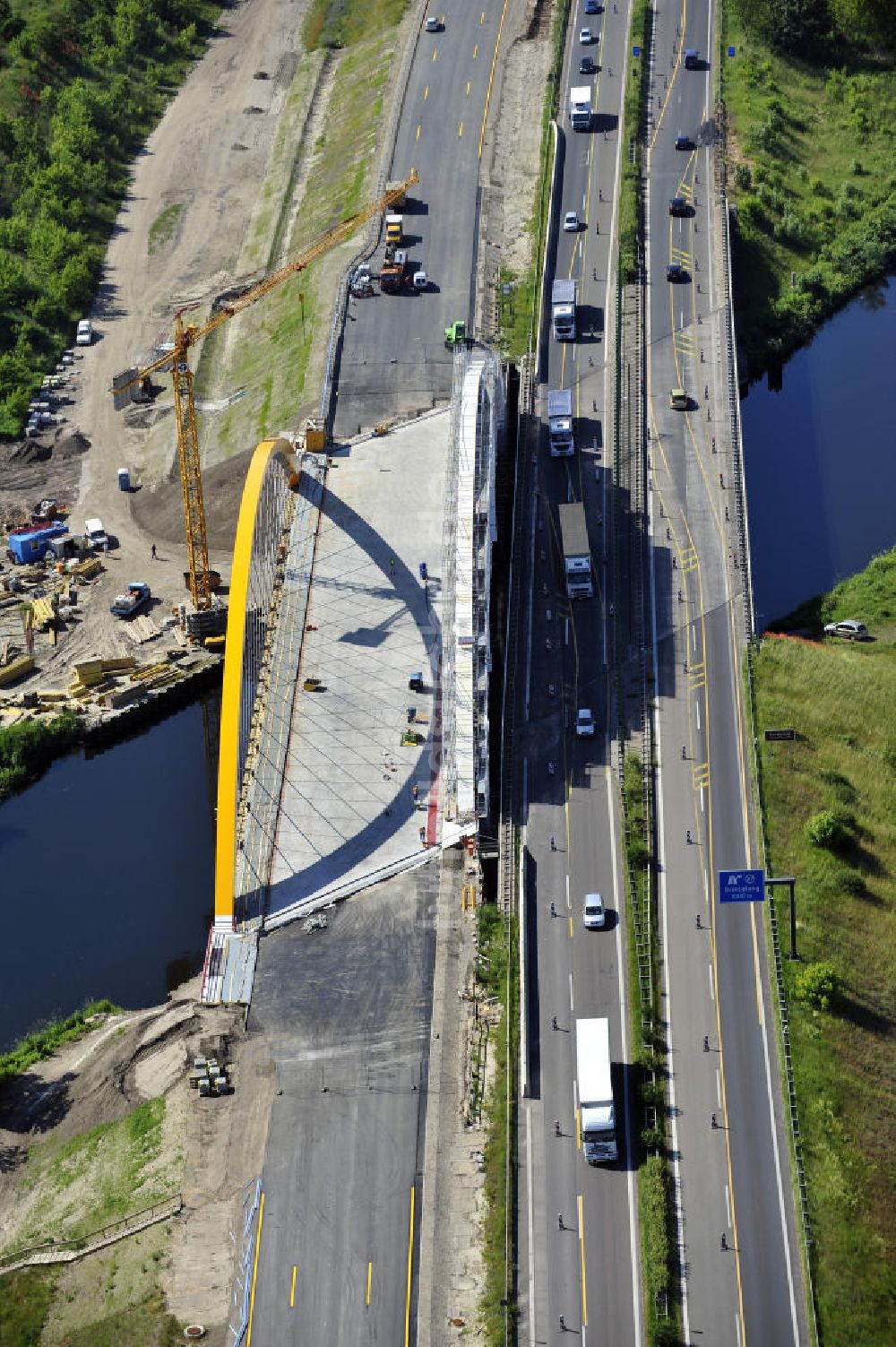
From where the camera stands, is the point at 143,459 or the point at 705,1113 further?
the point at 143,459

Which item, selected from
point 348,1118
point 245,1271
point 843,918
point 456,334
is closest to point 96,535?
point 456,334

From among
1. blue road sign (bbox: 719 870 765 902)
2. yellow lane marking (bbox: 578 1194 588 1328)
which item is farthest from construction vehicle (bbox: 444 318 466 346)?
yellow lane marking (bbox: 578 1194 588 1328)

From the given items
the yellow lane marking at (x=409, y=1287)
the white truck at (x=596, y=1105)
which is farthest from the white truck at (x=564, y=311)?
the yellow lane marking at (x=409, y=1287)

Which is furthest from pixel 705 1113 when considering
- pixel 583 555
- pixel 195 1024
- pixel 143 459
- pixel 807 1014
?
pixel 143 459

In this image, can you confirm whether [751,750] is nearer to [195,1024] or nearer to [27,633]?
[195,1024]

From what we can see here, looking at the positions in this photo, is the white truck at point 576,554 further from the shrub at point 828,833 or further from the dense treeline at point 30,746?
the dense treeline at point 30,746

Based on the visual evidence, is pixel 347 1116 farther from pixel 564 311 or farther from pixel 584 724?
pixel 564 311
